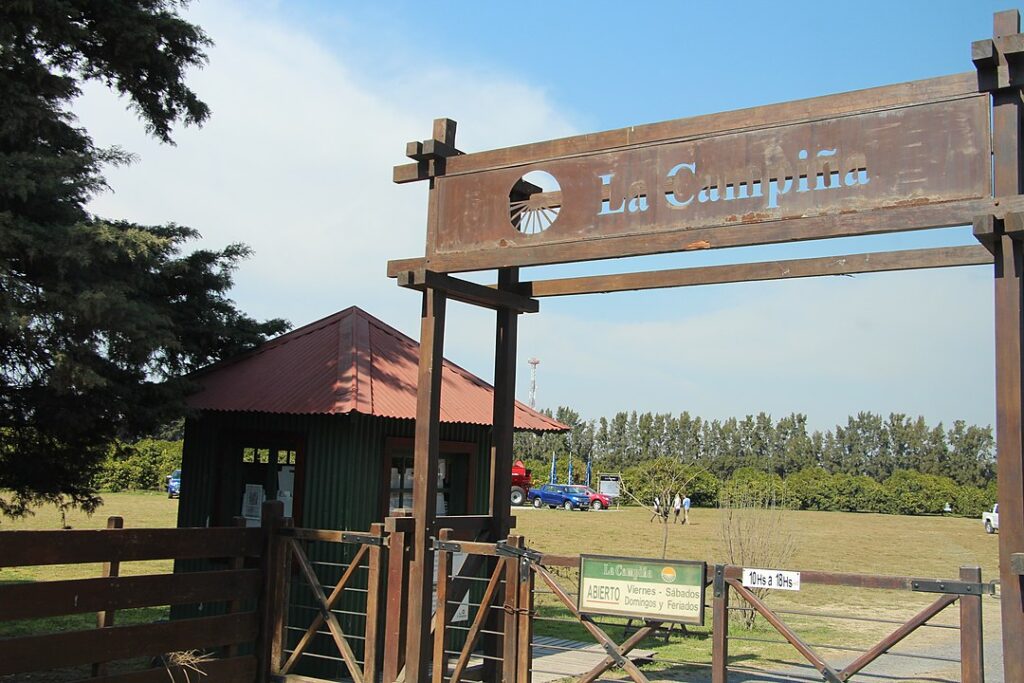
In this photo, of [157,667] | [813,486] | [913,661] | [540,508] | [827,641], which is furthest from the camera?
[813,486]

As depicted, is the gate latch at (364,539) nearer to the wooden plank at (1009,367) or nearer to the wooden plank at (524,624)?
the wooden plank at (524,624)

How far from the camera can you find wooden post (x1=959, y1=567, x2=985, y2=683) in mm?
4656

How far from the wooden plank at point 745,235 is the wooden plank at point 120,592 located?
2.75m

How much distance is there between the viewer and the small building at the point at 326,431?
8531mm

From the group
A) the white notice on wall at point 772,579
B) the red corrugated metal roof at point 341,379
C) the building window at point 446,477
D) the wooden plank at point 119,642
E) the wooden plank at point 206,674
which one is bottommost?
the wooden plank at point 206,674

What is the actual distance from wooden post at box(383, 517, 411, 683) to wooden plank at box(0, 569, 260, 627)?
1.44m

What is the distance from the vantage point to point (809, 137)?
5180 mm

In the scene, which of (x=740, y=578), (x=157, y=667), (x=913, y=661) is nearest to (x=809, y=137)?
(x=740, y=578)

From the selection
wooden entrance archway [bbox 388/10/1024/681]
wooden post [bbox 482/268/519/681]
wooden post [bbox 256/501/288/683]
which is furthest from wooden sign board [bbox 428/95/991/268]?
wooden post [bbox 256/501/288/683]

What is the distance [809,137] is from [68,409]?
6.16 metres

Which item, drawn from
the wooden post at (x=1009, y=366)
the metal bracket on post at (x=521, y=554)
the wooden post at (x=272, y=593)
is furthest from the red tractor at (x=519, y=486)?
the wooden post at (x=1009, y=366)

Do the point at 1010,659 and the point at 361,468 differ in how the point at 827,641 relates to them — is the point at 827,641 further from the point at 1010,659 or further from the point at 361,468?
the point at 1010,659

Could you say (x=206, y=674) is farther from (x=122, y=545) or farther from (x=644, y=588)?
(x=644, y=588)

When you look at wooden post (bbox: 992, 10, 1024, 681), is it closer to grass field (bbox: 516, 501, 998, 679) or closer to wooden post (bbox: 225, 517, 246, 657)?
grass field (bbox: 516, 501, 998, 679)
